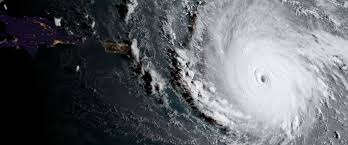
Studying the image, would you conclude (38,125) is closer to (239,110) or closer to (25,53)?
(25,53)

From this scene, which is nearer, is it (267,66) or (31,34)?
(31,34)

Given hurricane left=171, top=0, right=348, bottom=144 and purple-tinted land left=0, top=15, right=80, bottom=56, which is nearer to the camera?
purple-tinted land left=0, top=15, right=80, bottom=56

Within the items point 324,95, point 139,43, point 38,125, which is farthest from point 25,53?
point 324,95

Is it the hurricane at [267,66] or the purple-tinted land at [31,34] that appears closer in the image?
the purple-tinted land at [31,34]
